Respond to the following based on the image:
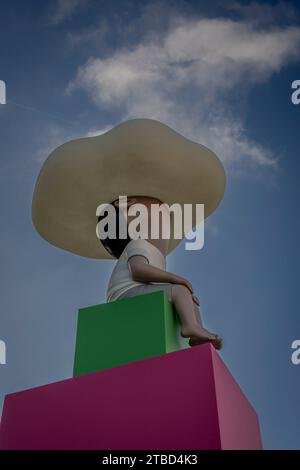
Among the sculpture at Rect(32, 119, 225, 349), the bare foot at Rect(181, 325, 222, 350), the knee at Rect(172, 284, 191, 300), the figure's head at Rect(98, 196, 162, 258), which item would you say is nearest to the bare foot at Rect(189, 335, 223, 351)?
the bare foot at Rect(181, 325, 222, 350)

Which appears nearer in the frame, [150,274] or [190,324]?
[190,324]

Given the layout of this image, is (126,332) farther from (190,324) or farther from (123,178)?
(123,178)

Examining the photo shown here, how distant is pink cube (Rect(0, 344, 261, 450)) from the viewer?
2.71m

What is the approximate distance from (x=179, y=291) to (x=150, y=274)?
26 cm

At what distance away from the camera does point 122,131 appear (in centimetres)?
466

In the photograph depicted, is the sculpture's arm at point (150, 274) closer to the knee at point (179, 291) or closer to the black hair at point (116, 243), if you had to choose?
the knee at point (179, 291)

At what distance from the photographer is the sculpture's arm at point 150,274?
13.0ft

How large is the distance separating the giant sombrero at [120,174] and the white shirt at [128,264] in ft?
1.79

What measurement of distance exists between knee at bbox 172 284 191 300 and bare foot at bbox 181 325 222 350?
256 millimetres

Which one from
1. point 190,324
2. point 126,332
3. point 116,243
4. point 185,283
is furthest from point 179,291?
point 116,243

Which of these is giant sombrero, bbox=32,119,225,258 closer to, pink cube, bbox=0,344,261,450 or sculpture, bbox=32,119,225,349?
sculpture, bbox=32,119,225,349

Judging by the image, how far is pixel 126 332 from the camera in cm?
359

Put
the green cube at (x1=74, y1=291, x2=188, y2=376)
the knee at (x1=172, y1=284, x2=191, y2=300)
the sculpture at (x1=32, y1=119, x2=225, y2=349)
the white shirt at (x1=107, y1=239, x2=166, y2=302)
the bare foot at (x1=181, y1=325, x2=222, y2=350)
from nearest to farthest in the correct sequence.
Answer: the green cube at (x1=74, y1=291, x2=188, y2=376) < the bare foot at (x1=181, y1=325, x2=222, y2=350) < the knee at (x1=172, y1=284, x2=191, y2=300) < the white shirt at (x1=107, y1=239, x2=166, y2=302) < the sculpture at (x1=32, y1=119, x2=225, y2=349)
